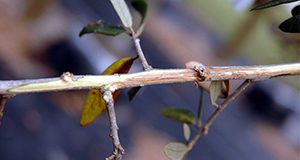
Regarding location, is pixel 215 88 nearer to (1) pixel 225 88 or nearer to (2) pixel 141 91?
(1) pixel 225 88

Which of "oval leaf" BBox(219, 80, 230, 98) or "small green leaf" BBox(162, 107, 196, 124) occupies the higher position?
"small green leaf" BBox(162, 107, 196, 124)

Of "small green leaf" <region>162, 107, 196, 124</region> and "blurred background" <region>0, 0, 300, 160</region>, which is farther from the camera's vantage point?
"blurred background" <region>0, 0, 300, 160</region>

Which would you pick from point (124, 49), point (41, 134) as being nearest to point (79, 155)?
point (41, 134)

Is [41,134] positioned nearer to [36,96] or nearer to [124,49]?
[36,96]

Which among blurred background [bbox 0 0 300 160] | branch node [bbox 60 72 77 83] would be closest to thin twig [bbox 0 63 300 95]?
branch node [bbox 60 72 77 83]

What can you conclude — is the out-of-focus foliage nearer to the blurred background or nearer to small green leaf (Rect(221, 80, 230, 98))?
small green leaf (Rect(221, 80, 230, 98))

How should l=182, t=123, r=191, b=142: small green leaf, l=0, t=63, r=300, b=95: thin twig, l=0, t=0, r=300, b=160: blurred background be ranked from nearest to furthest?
l=0, t=63, r=300, b=95: thin twig
l=182, t=123, r=191, b=142: small green leaf
l=0, t=0, r=300, b=160: blurred background

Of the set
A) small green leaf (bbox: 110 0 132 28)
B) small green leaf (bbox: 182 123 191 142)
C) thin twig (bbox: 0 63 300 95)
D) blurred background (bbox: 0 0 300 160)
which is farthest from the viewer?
blurred background (bbox: 0 0 300 160)

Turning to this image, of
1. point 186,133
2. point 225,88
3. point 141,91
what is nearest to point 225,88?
point 225,88

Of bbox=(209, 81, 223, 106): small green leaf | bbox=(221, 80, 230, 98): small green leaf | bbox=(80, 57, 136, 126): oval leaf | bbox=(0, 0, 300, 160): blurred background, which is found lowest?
bbox=(209, 81, 223, 106): small green leaf
